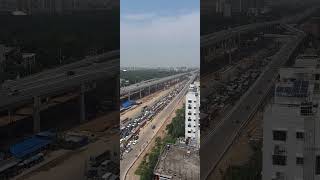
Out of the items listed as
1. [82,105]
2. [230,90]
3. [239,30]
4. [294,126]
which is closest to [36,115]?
[82,105]

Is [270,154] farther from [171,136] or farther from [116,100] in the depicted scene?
[171,136]

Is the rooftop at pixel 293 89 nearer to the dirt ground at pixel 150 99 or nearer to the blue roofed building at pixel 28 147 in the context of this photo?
the blue roofed building at pixel 28 147

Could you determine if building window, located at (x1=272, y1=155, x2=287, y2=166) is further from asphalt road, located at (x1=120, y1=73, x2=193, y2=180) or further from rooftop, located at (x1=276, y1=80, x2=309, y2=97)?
asphalt road, located at (x1=120, y1=73, x2=193, y2=180)

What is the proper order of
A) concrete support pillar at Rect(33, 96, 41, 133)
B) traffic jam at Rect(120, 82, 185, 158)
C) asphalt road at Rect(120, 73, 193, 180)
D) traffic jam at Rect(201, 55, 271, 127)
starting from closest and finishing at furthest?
1. concrete support pillar at Rect(33, 96, 41, 133)
2. traffic jam at Rect(201, 55, 271, 127)
3. traffic jam at Rect(120, 82, 185, 158)
4. asphalt road at Rect(120, 73, 193, 180)

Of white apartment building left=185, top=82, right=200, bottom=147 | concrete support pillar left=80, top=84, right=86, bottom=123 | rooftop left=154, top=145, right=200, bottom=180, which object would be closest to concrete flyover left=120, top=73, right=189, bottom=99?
white apartment building left=185, top=82, right=200, bottom=147

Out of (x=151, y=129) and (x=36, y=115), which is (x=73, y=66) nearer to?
(x=36, y=115)

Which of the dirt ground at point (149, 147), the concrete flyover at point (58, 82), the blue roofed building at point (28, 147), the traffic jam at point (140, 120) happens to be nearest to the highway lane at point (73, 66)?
the concrete flyover at point (58, 82)
